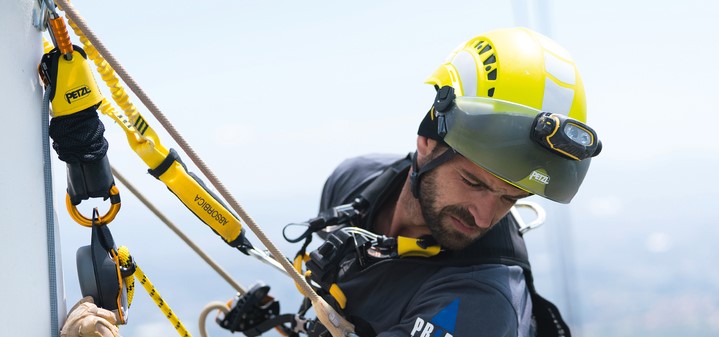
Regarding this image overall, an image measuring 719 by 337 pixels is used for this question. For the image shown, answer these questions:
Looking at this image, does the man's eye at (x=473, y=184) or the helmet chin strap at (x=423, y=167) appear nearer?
the man's eye at (x=473, y=184)

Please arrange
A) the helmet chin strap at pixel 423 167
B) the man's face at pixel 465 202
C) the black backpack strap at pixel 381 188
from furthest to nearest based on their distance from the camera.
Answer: the black backpack strap at pixel 381 188
the helmet chin strap at pixel 423 167
the man's face at pixel 465 202

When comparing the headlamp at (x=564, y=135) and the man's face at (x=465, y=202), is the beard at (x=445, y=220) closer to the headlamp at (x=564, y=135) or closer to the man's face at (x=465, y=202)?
the man's face at (x=465, y=202)

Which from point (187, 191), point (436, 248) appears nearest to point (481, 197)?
point (436, 248)

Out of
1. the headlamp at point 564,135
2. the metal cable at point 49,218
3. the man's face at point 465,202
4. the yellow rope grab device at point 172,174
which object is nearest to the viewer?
the metal cable at point 49,218

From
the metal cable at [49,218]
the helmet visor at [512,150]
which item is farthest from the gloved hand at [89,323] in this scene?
the helmet visor at [512,150]

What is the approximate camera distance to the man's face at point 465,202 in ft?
8.38

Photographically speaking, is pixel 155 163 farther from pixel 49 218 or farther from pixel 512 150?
pixel 512 150

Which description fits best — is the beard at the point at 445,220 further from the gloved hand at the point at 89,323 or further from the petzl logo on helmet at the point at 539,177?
the gloved hand at the point at 89,323

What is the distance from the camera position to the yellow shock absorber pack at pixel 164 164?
1.99 meters

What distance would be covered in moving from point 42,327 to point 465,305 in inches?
50.0

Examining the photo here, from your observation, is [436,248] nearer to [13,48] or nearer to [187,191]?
[187,191]

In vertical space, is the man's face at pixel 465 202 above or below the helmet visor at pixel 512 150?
below

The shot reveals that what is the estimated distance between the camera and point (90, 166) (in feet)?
6.11

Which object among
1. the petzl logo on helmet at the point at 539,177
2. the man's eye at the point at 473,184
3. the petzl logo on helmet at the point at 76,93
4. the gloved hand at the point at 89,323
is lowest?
the man's eye at the point at 473,184
